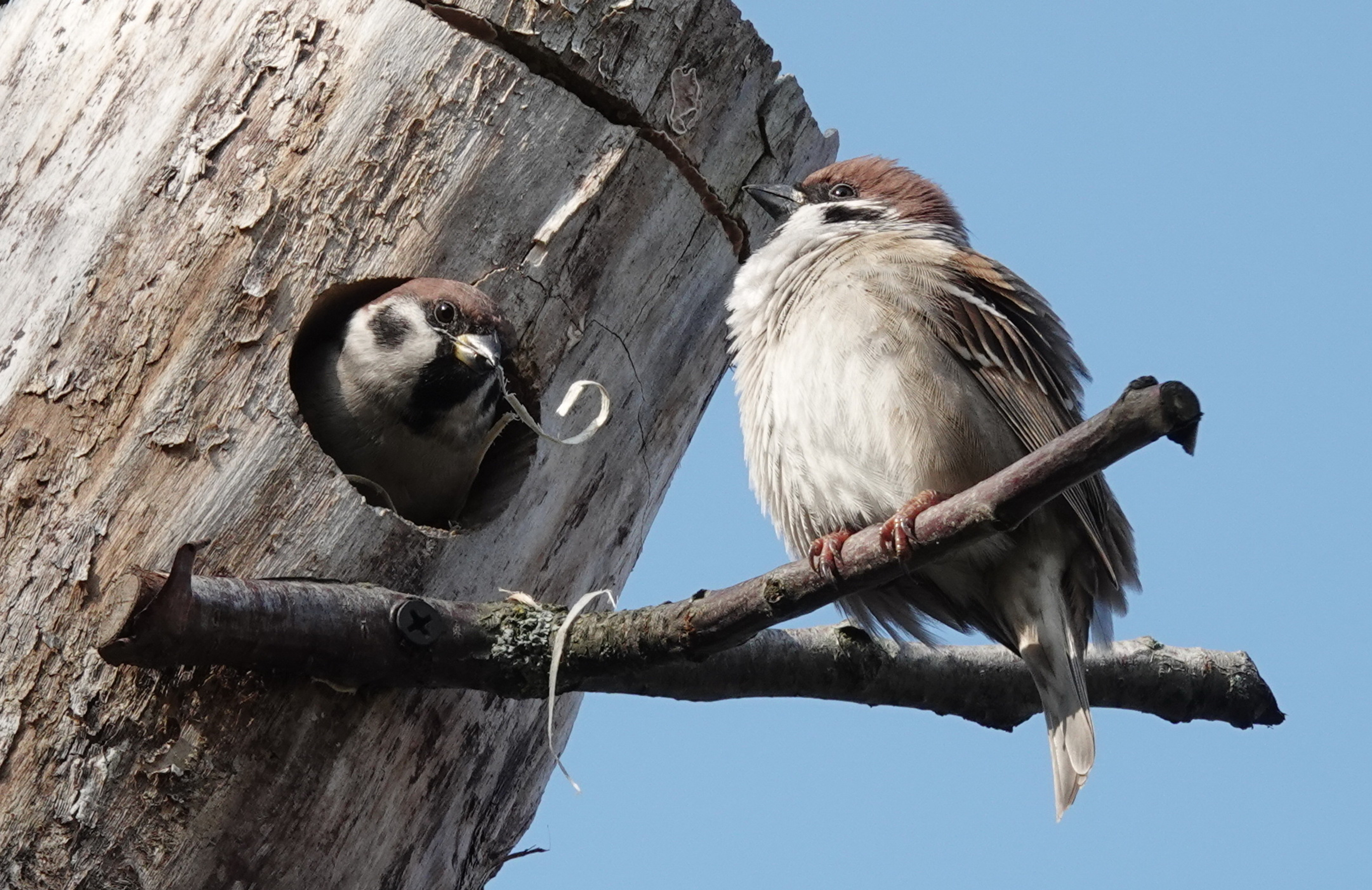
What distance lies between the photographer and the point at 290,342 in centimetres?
312

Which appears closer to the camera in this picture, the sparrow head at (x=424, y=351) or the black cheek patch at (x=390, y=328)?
the sparrow head at (x=424, y=351)

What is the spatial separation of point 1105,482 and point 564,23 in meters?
1.75

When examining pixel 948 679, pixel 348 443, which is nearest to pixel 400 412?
pixel 348 443

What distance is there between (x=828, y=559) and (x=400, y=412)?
1.79 m

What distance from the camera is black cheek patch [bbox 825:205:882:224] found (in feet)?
14.3

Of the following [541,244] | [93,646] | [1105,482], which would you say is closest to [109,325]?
[93,646]

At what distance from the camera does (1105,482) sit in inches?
148

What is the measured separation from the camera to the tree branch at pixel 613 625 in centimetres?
223

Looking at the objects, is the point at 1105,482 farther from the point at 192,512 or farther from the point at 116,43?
the point at 116,43

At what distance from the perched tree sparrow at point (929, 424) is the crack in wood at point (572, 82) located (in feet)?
1.05

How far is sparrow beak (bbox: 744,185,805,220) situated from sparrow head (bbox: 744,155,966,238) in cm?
10

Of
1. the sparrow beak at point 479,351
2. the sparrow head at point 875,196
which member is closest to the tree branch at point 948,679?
the sparrow beak at point 479,351

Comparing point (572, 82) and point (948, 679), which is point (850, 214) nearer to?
point (572, 82)

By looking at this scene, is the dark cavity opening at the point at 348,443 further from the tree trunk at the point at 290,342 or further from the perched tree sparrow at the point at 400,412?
the tree trunk at the point at 290,342
